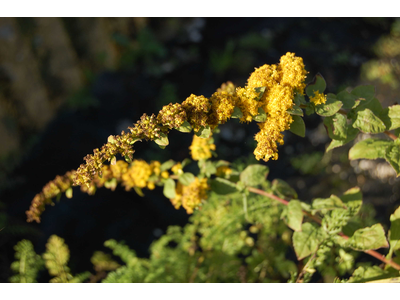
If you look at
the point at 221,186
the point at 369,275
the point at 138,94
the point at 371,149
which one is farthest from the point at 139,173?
the point at 138,94

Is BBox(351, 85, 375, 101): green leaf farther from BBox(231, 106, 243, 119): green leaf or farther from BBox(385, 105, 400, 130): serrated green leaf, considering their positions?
BBox(231, 106, 243, 119): green leaf

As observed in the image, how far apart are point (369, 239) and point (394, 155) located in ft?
1.26

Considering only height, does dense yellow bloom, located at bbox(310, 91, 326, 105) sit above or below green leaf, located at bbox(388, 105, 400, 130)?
above

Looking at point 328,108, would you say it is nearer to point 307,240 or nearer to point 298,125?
point 298,125

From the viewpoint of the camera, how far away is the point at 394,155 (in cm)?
112

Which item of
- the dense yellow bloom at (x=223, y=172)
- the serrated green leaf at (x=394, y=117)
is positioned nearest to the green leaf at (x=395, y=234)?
the serrated green leaf at (x=394, y=117)

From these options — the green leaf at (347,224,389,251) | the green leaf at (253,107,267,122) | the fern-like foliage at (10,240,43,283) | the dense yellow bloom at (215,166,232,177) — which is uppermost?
the green leaf at (253,107,267,122)

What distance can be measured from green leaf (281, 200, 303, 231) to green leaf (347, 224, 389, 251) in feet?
0.90

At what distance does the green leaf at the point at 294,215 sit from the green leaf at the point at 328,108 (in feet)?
1.49

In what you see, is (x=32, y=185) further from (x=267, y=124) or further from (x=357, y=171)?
(x=357, y=171)

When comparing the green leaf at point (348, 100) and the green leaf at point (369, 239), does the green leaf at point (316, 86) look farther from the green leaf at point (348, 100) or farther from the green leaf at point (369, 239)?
the green leaf at point (369, 239)

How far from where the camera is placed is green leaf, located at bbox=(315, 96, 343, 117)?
38.6 inches

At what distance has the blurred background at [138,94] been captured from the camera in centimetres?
296

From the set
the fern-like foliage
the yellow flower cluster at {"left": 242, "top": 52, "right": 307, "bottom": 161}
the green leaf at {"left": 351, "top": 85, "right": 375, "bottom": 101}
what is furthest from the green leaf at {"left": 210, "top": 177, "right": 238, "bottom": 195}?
the fern-like foliage
